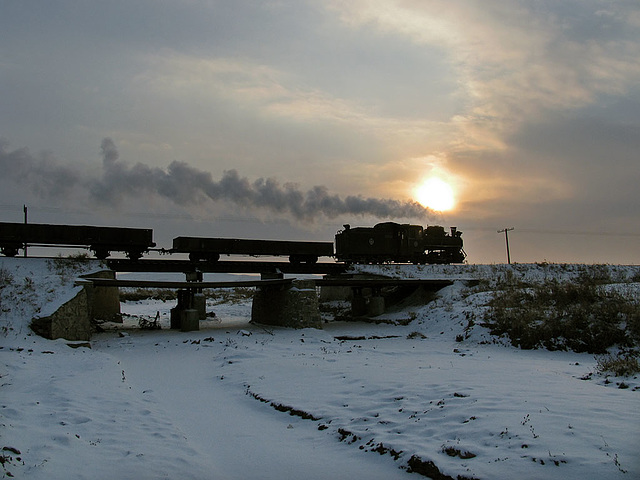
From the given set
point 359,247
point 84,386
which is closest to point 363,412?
point 84,386

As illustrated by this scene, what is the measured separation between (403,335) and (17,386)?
16.3 meters

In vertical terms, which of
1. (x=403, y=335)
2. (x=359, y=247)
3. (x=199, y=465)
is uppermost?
(x=359, y=247)

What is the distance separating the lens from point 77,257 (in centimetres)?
2505

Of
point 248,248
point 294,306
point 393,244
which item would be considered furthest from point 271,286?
point 393,244

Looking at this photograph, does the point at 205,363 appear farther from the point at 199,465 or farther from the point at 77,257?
the point at 77,257

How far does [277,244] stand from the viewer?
30.9m

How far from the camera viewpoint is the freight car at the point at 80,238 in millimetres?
24719

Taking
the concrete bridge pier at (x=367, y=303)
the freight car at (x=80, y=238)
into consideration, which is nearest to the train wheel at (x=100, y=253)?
the freight car at (x=80, y=238)

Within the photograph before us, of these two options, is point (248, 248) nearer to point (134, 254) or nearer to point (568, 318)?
point (134, 254)

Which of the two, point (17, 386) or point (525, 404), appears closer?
point (525, 404)

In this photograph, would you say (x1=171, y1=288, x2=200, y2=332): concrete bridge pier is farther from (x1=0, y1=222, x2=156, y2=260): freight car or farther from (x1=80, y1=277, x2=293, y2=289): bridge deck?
(x1=0, y1=222, x2=156, y2=260): freight car

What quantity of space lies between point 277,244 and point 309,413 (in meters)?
22.4

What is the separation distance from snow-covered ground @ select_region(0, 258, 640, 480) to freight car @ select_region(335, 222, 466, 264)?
18219mm

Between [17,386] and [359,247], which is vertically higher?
[359,247]
